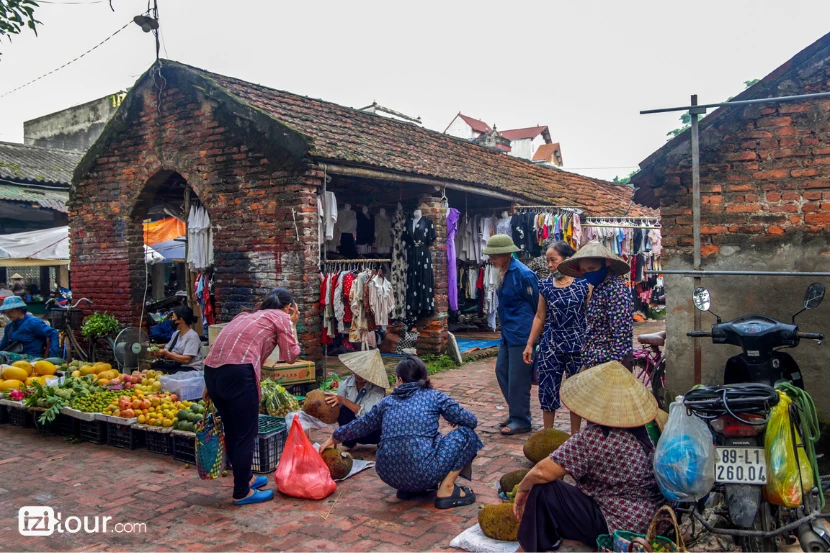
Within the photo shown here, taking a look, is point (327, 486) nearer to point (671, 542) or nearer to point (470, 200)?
point (671, 542)

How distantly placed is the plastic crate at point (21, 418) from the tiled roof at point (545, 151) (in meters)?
47.1

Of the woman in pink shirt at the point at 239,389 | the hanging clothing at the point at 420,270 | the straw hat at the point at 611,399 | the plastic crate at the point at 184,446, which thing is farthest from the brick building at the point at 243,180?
the straw hat at the point at 611,399

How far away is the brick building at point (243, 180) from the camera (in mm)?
8719

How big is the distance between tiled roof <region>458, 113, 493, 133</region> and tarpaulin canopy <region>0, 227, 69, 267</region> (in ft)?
129

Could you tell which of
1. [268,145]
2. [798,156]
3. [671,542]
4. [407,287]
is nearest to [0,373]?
[268,145]

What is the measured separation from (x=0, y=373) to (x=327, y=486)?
5.51m

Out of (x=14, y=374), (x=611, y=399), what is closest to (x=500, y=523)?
(x=611, y=399)

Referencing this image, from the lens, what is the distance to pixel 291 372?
798cm

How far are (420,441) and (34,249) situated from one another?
12353 millimetres

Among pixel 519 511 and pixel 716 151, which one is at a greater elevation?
pixel 716 151

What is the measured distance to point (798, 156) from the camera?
5547mm

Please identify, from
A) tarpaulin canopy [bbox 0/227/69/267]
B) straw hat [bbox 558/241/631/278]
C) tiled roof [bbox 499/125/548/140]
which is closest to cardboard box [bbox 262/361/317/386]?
straw hat [bbox 558/241/631/278]

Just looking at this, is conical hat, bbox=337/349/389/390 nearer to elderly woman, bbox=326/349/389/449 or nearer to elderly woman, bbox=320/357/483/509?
elderly woman, bbox=326/349/389/449

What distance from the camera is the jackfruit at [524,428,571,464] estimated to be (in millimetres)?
4699
